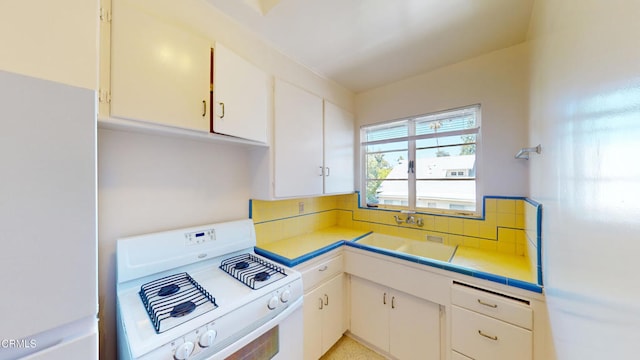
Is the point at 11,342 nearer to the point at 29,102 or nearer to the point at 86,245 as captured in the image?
the point at 86,245

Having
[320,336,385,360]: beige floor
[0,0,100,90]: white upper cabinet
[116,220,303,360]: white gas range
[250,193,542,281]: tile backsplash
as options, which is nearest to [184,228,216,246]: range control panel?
[116,220,303,360]: white gas range

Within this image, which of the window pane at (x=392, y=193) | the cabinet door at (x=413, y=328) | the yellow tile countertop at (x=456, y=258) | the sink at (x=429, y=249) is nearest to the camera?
the yellow tile countertop at (x=456, y=258)

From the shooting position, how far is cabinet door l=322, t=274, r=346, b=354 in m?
1.69

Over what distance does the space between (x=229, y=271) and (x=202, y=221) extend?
429 mm

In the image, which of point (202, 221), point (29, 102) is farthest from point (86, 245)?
point (202, 221)

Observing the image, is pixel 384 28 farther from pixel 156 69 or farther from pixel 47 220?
pixel 47 220

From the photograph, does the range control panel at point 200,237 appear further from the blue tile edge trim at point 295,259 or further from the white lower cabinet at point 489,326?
the white lower cabinet at point 489,326

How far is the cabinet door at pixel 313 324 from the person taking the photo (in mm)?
1545

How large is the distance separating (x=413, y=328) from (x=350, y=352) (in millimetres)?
614

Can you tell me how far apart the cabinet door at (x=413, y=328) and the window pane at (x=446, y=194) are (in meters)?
0.90

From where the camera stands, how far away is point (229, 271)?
1.32m

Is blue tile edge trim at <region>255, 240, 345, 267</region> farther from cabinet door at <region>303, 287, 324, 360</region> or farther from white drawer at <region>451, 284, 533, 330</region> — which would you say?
white drawer at <region>451, 284, 533, 330</region>

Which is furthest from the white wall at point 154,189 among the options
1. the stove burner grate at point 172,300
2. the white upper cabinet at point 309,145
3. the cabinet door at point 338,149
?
the cabinet door at point 338,149

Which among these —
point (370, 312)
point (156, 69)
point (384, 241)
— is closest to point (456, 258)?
point (384, 241)
